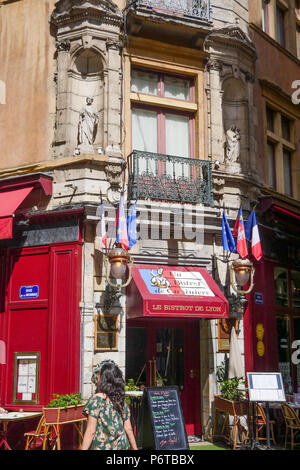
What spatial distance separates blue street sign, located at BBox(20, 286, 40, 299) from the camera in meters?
10.6

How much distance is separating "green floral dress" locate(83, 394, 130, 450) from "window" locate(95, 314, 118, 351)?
4140 mm

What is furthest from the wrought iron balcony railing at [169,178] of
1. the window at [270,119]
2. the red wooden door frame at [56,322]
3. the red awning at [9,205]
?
the window at [270,119]

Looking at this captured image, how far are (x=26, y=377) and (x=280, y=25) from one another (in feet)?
36.2

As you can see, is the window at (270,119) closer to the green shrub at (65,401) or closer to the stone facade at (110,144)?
the stone facade at (110,144)

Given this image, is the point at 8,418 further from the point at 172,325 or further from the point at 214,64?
the point at 214,64

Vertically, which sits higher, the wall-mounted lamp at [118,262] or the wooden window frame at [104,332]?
the wall-mounted lamp at [118,262]

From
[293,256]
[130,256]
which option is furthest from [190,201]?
[293,256]

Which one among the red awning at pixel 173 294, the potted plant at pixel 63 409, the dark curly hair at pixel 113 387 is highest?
the red awning at pixel 173 294

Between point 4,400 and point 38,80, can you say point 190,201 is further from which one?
point 4,400

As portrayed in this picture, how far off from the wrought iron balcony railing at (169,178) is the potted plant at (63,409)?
386 centimetres

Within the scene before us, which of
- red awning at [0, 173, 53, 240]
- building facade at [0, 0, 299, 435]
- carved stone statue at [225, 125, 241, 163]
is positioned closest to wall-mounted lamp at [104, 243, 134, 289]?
building facade at [0, 0, 299, 435]

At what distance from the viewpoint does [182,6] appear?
11.8 meters

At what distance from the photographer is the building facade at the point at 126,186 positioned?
33.8 ft

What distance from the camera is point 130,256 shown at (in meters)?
10.7
